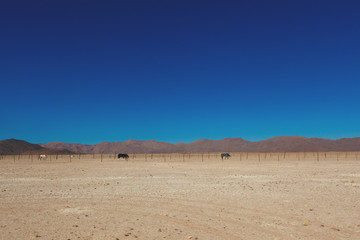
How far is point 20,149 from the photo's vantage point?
130m

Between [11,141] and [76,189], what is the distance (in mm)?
142818

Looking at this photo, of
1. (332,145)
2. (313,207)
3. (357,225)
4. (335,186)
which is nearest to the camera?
(357,225)

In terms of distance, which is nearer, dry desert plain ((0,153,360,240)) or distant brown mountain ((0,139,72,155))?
dry desert plain ((0,153,360,240))

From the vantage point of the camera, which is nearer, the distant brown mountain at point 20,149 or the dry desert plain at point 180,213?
the dry desert plain at point 180,213

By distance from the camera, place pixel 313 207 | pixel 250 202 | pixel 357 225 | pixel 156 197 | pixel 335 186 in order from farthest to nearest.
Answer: pixel 335 186, pixel 156 197, pixel 250 202, pixel 313 207, pixel 357 225

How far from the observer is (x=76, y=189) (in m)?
16.8

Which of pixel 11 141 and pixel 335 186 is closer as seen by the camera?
pixel 335 186

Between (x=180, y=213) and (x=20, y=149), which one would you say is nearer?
(x=180, y=213)

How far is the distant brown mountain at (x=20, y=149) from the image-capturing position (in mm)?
122656

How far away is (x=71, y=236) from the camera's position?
27.2 feet

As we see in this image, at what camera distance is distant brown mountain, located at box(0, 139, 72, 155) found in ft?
402

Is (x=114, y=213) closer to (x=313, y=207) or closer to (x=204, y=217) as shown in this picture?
(x=204, y=217)

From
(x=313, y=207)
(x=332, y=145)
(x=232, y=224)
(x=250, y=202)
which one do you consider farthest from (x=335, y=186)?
(x=332, y=145)

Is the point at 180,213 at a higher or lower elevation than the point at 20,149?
lower
